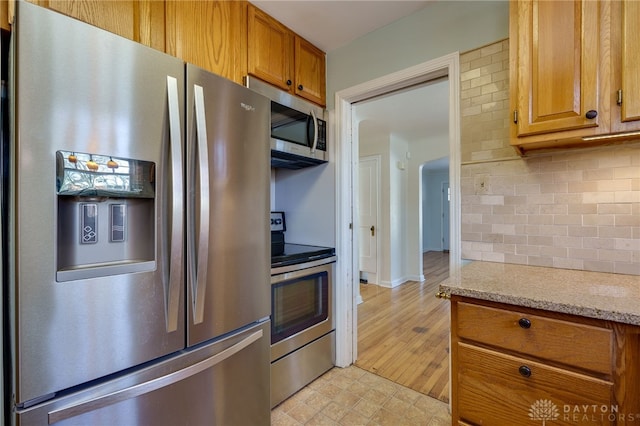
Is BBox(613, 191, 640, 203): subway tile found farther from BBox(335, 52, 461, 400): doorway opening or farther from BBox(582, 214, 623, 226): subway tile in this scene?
BBox(335, 52, 461, 400): doorway opening

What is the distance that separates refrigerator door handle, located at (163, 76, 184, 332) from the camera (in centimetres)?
104

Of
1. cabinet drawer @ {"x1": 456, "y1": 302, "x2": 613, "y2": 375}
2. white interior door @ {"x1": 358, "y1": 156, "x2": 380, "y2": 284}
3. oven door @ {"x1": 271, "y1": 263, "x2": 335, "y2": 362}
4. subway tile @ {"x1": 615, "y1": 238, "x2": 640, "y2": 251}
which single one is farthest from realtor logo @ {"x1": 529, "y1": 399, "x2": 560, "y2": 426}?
white interior door @ {"x1": 358, "y1": 156, "x2": 380, "y2": 284}

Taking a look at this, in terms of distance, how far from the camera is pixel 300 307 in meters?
1.90

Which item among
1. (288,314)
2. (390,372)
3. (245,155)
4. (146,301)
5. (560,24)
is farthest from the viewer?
(390,372)

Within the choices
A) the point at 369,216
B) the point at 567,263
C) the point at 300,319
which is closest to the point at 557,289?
the point at 567,263

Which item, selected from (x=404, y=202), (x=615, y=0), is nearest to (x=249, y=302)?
(x=615, y=0)

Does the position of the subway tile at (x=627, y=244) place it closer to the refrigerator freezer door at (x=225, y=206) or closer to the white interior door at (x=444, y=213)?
the refrigerator freezer door at (x=225, y=206)

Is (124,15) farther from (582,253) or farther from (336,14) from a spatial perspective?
(582,253)

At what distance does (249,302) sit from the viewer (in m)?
1.36

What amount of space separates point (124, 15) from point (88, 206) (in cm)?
85

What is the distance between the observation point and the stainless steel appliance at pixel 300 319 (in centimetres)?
172

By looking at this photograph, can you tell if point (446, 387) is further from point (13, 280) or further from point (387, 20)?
point (387, 20)

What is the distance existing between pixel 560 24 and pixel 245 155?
1.40m

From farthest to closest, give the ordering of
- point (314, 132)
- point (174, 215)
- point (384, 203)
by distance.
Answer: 1. point (384, 203)
2. point (314, 132)
3. point (174, 215)
